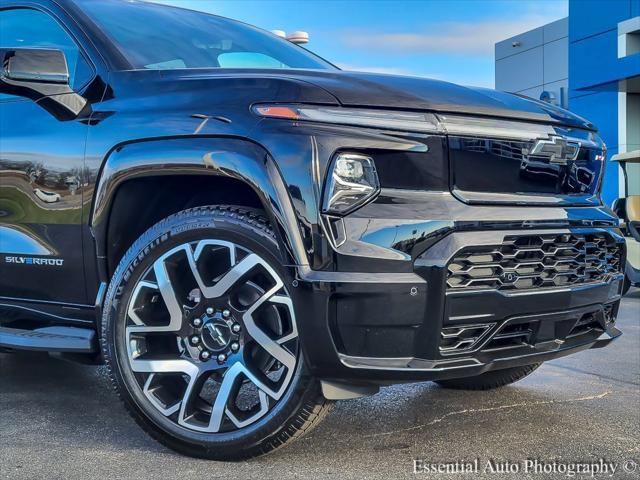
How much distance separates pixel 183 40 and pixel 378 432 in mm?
1999

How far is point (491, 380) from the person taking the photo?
3.80 metres

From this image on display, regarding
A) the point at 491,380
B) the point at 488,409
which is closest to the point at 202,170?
the point at 488,409

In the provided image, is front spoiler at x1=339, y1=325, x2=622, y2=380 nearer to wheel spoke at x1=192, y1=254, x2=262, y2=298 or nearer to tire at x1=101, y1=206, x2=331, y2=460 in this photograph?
tire at x1=101, y1=206, x2=331, y2=460

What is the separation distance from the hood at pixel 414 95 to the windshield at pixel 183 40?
31.5 inches

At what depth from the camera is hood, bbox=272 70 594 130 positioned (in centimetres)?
261

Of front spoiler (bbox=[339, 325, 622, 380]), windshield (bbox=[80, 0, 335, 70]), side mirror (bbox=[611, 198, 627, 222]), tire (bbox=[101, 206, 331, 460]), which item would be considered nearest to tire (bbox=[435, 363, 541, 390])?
front spoiler (bbox=[339, 325, 622, 380])

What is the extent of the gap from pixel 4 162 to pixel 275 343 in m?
1.59

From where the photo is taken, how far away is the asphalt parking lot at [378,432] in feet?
9.00

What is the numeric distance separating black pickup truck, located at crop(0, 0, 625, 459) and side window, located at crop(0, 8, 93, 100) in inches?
1.7

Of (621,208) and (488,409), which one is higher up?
(621,208)

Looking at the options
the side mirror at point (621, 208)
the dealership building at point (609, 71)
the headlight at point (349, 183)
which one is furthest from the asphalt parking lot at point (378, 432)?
the dealership building at point (609, 71)

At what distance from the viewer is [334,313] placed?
2.46 metres

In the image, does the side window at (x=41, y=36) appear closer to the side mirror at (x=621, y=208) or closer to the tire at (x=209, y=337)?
the tire at (x=209, y=337)

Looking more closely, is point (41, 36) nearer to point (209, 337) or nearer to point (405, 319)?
point (209, 337)
